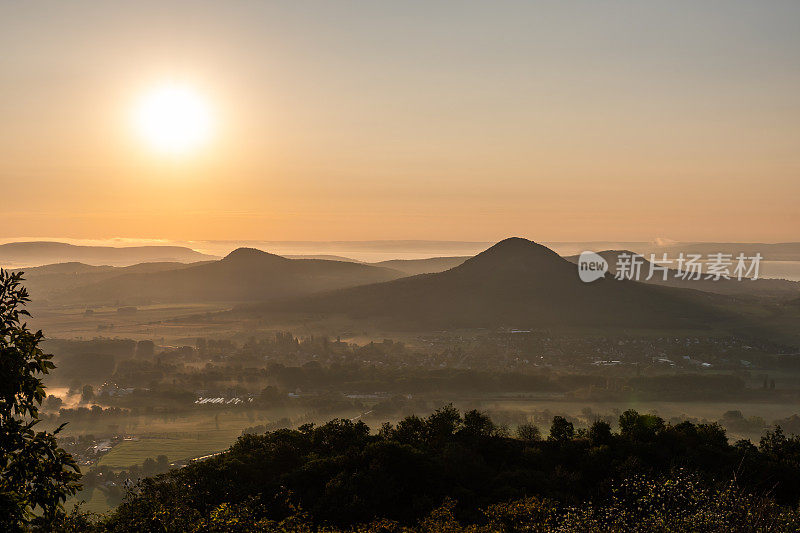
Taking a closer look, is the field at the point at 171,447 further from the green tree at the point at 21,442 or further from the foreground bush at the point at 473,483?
the green tree at the point at 21,442

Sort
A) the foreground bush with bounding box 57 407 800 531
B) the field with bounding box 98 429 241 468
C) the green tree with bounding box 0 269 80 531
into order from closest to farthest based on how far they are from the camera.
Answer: the green tree with bounding box 0 269 80 531
the foreground bush with bounding box 57 407 800 531
the field with bounding box 98 429 241 468

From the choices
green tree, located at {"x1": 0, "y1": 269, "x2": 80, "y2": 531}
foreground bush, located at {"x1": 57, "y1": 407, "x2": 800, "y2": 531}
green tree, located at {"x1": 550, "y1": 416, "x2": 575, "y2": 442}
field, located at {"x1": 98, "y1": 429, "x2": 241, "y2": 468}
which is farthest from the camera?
field, located at {"x1": 98, "y1": 429, "x2": 241, "y2": 468}

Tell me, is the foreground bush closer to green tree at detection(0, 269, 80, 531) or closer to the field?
green tree at detection(0, 269, 80, 531)

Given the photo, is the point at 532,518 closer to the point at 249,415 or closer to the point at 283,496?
the point at 283,496

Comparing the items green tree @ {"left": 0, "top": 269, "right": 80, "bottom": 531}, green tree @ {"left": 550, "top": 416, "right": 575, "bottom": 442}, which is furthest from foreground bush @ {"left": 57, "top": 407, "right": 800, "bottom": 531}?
green tree @ {"left": 0, "top": 269, "right": 80, "bottom": 531}

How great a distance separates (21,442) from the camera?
16.5 meters

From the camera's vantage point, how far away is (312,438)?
46.3 metres

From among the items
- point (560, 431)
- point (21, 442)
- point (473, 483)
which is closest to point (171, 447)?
point (560, 431)

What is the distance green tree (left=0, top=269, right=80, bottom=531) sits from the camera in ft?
53.2

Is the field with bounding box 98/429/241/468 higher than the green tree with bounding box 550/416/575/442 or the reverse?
the reverse

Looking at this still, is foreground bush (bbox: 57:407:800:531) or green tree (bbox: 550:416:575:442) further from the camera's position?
green tree (bbox: 550:416:575:442)

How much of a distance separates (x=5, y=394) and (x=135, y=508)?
47.7 feet

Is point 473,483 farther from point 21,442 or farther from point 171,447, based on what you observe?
point 171,447

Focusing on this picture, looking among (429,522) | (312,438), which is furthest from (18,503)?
(312,438)
